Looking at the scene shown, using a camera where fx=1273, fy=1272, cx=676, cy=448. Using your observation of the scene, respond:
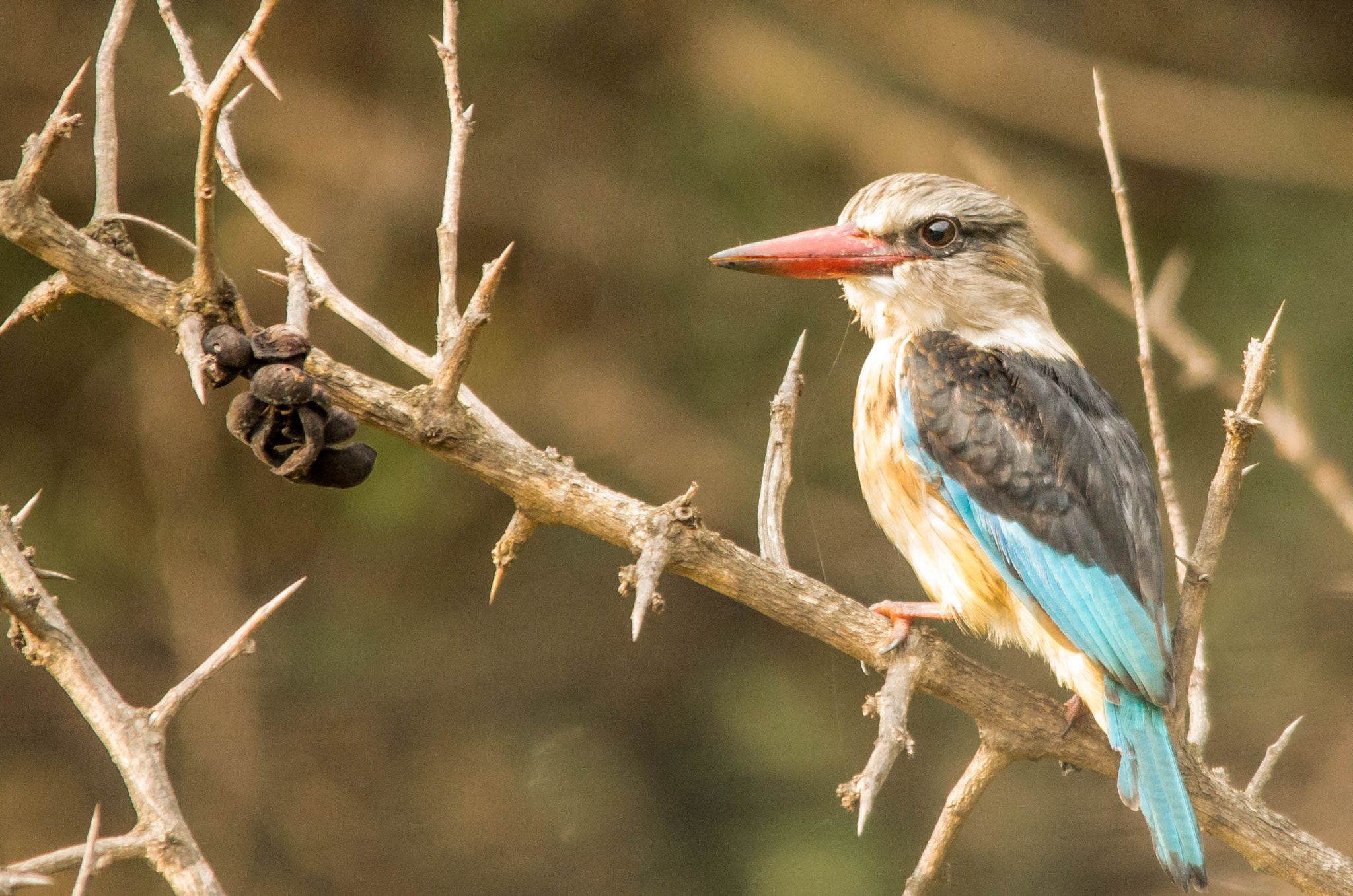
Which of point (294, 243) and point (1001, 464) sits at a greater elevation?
point (294, 243)

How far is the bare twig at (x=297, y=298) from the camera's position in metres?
1.23

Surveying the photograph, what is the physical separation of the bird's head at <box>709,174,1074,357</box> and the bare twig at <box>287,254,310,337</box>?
1198 mm

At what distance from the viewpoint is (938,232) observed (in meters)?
2.53

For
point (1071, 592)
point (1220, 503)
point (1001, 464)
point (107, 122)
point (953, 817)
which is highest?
point (107, 122)

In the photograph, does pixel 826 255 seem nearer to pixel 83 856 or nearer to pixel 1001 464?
pixel 1001 464

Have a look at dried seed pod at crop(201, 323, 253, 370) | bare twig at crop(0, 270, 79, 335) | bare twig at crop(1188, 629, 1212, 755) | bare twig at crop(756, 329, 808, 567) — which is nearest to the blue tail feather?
bare twig at crop(1188, 629, 1212, 755)

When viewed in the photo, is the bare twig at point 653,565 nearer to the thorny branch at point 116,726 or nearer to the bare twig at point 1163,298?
the thorny branch at point 116,726

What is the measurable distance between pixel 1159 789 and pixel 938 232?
3.81ft

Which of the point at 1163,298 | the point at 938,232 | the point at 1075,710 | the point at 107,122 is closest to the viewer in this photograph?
the point at 107,122

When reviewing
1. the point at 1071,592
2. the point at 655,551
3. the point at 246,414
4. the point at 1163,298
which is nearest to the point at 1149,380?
the point at 1163,298

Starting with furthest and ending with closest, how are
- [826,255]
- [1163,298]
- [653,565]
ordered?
[826,255] < [1163,298] < [653,565]

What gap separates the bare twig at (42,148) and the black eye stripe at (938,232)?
5.41 ft

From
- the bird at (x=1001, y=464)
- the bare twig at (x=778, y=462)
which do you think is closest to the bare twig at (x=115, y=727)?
the bare twig at (x=778, y=462)

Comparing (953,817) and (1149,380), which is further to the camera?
(1149,380)
